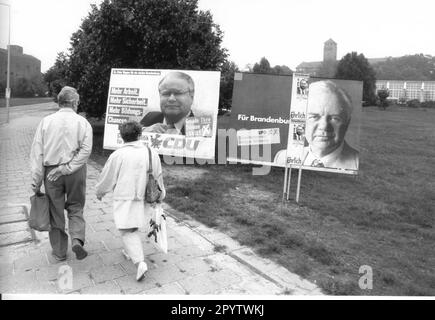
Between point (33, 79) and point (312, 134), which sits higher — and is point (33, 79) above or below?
above

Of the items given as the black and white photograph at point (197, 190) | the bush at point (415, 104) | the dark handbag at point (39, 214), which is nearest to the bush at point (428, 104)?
the bush at point (415, 104)

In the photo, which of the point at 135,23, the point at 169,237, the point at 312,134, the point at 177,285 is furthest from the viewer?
the point at 135,23

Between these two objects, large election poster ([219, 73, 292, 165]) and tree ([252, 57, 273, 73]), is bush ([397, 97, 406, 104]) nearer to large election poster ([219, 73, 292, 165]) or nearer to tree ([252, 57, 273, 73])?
tree ([252, 57, 273, 73])

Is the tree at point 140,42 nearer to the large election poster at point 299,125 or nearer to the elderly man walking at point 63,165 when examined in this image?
the large election poster at point 299,125

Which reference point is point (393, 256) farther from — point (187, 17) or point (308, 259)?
point (187, 17)

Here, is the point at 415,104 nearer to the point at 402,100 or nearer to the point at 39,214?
the point at 402,100

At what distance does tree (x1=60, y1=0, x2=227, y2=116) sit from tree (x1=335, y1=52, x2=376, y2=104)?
1802 inches

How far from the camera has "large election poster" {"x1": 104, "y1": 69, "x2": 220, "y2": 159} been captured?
8.55 meters

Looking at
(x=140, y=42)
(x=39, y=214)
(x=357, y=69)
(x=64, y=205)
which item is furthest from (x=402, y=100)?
(x=39, y=214)

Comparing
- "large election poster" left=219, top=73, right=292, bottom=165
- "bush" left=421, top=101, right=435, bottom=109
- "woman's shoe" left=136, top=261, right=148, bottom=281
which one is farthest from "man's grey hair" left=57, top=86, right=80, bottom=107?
"bush" left=421, top=101, right=435, bottom=109

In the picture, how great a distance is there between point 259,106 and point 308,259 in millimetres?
4773

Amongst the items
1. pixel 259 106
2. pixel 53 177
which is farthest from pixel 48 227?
pixel 259 106

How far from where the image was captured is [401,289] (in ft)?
11.8

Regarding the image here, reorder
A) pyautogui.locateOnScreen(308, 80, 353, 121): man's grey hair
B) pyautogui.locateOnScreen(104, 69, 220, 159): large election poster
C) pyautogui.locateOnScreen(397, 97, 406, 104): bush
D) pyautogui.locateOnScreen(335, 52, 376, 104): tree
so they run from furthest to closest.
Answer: pyautogui.locateOnScreen(397, 97, 406, 104): bush → pyautogui.locateOnScreen(335, 52, 376, 104): tree → pyautogui.locateOnScreen(104, 69, 220, 159): large election poster → pyautogui.locateOnScreen(308, 80, 353, 121): man's grey hair
